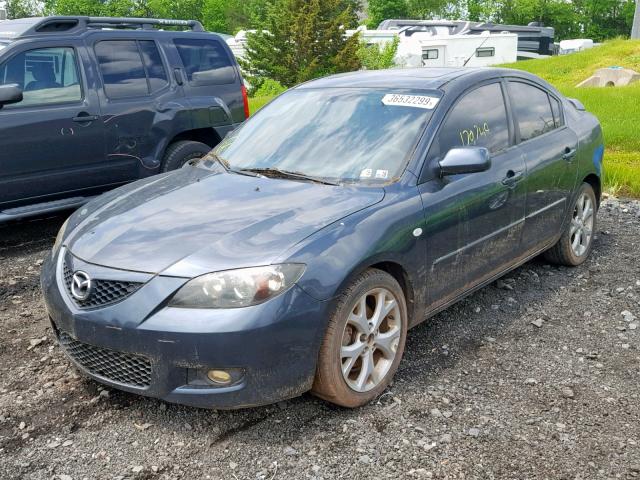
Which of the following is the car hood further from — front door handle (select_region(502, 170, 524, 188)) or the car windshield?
front door handle (select_region(502, 170, 524, 188))

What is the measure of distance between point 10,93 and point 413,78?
363 centimetres

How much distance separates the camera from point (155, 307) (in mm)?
3162

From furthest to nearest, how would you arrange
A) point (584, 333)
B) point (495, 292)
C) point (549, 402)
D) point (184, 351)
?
1. point (495, 292)
2. point (584, 333)
3. point (549, 402)
4. point (184, 351)

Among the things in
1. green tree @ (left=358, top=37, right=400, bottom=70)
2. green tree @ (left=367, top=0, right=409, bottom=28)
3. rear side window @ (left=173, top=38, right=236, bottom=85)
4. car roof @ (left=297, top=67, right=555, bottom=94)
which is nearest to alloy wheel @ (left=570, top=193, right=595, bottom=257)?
car roof @ (left=297, top=67, right=555, bottom=94)

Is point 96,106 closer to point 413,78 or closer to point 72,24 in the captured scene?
point 72,24

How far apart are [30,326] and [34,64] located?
3.06 m

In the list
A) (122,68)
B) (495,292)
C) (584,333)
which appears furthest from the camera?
(122,68)

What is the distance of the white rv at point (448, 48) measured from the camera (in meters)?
38.9

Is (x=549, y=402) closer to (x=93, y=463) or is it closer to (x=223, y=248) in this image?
(x=223, y=248)

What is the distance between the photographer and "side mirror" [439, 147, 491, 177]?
402 cm

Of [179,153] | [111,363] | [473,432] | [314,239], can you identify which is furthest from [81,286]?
[179,153]

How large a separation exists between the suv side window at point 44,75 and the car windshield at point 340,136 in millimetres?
2671

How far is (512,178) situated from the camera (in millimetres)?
4707

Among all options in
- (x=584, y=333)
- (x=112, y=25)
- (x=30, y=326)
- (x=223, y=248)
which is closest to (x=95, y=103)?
(x=112, y=25)
